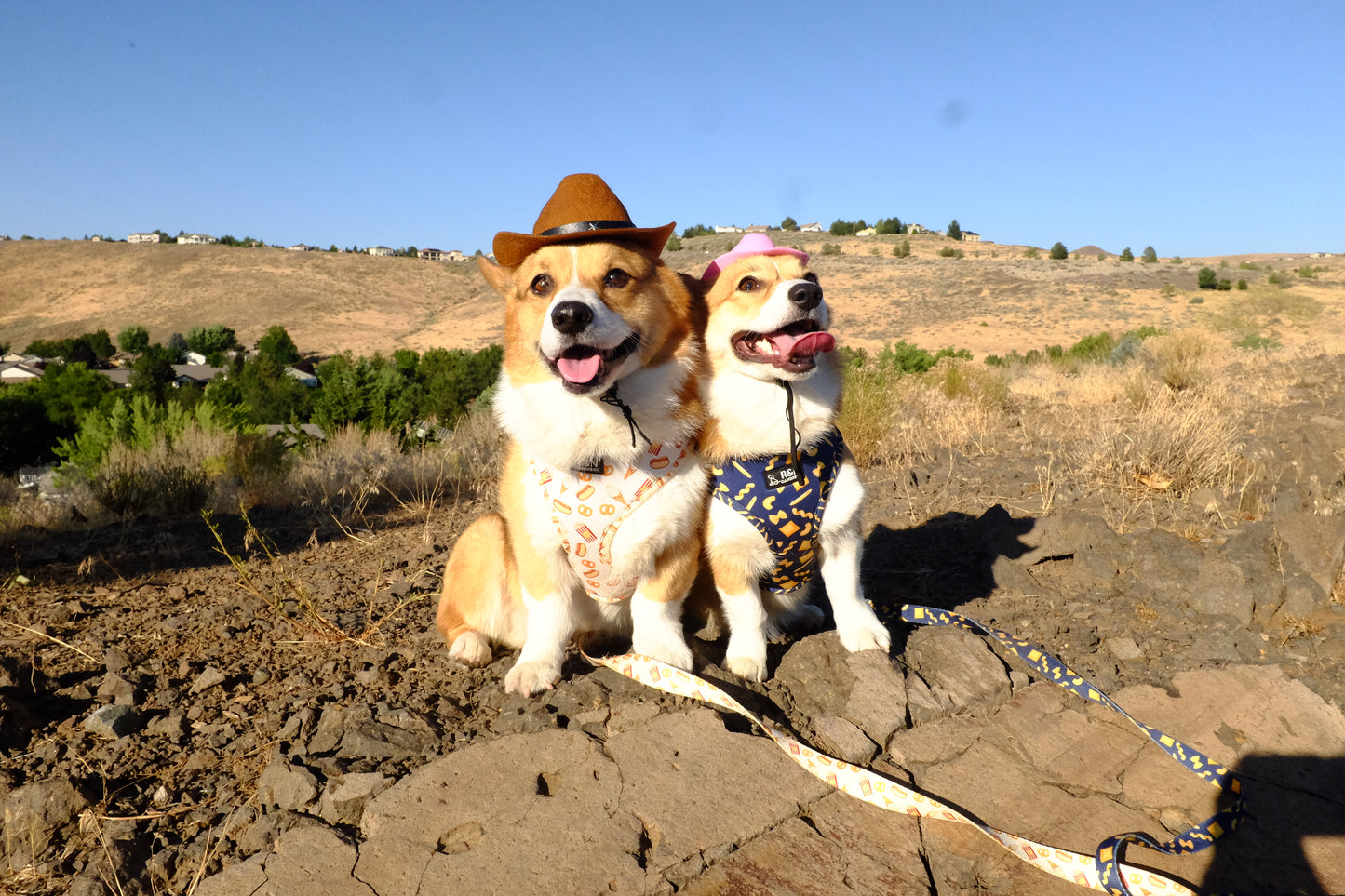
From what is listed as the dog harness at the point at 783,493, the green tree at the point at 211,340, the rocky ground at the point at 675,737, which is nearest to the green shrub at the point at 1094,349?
the rocky ground at the point at 675,737

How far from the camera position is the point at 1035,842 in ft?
6.84

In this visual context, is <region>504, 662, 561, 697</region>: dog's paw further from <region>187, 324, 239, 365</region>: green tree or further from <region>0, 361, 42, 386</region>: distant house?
<region>187, 324, 239, 365</region>: green tree

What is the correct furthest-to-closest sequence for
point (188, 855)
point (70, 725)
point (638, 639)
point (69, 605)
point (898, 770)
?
point (69, 605), point (638, 639), point (70, 725), point (898, 770), point (188, 855)

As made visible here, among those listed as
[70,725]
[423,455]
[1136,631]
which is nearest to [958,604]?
[1136,631]

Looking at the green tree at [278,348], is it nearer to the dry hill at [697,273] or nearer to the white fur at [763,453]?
the dry hill at [697,273]

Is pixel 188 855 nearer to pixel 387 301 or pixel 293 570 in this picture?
pixel 293 570

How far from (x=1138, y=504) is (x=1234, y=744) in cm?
211

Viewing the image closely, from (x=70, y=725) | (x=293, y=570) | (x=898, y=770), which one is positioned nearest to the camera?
(x=898, y=770)

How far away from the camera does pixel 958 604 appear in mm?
3641

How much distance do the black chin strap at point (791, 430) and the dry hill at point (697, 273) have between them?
62.5 feet

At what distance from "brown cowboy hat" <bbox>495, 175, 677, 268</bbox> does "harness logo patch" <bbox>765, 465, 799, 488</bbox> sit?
89 centimetres

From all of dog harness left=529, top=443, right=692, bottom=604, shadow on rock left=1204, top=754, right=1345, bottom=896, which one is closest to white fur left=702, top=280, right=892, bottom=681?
dog harness left=529, top=443, right=692, bottom=604

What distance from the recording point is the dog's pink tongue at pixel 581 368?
236 centimetres

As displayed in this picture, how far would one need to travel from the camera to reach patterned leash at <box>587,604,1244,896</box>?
6.31 feet
